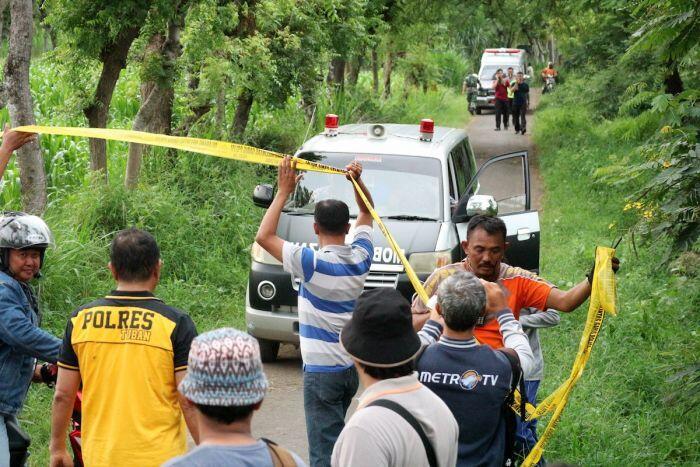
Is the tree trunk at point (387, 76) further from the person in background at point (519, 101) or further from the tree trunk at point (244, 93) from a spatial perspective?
the tree trunk at point (244, 93)

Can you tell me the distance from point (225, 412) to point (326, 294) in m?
2.61

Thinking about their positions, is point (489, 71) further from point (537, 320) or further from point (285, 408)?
point (537, 320)

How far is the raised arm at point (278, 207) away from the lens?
5227 millimetres

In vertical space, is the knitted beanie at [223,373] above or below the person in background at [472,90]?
above

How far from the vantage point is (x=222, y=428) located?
279 cm

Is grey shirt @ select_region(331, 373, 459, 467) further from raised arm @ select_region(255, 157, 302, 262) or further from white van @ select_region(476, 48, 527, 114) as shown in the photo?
white van @ select_region(476, 48, 527, 114)

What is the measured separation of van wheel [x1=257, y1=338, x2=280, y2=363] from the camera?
9.14 meters

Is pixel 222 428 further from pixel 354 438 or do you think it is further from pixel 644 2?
pixel 644 2

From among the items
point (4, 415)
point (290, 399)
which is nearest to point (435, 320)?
point (4, 415)

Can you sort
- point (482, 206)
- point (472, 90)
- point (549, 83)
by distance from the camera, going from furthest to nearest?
point (549, 83), point (472, 90), point (482, 206)

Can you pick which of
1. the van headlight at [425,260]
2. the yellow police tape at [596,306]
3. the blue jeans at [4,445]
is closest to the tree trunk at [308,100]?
the van headlight at [425,260]

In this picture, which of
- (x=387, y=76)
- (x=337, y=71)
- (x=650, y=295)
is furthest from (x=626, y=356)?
(x=387, y=76)

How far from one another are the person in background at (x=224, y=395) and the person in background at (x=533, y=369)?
2.43 metres

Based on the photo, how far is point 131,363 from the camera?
Answer: 3.94m
